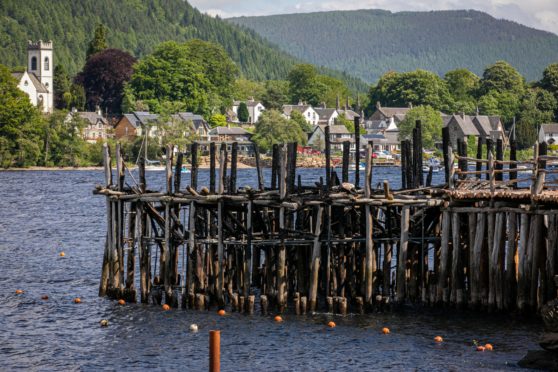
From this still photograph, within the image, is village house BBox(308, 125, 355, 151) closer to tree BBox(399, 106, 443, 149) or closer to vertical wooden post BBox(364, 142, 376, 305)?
tree BBox(399, 106, 443, 149)

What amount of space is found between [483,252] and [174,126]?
400 feet

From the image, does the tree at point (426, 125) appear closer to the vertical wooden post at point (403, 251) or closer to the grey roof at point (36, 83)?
the grey roof at point (36, 83)

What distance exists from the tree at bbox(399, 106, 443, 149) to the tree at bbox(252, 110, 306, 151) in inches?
690

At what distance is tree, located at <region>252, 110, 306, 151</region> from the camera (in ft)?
547

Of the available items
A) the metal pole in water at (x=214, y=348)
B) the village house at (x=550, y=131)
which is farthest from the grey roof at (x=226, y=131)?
the metal pole in water at (x=214, y=348)

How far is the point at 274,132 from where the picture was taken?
16862 cm

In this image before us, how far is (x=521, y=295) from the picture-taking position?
106 feet

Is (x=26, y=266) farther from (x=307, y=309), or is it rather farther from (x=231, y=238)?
(x=307, y=309)

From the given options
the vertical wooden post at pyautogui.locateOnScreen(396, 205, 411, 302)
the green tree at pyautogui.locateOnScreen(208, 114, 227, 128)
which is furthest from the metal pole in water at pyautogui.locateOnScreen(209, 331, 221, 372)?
the green tree at pyautogui.locateOnScreen(208, 114, 227, 128)

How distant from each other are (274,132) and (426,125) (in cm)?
2336

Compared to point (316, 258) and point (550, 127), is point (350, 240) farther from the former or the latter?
point (550, 127)

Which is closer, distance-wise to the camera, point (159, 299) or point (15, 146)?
point (159, 299)

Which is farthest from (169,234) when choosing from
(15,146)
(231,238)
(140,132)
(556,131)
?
(556,131)

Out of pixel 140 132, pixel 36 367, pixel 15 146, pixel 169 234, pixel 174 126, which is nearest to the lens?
pixel 36 367
